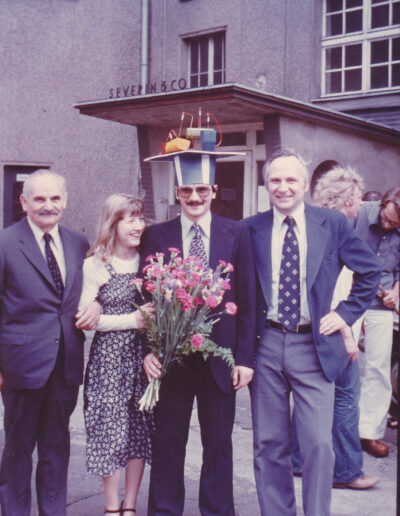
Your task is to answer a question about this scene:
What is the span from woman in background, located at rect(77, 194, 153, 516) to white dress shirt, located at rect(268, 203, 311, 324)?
716mm

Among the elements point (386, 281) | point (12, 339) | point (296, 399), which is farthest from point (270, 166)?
point (386, 281)

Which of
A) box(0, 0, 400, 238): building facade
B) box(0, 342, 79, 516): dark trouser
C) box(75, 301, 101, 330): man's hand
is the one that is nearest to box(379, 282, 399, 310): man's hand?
box(75, 301, 101, 330): man's hand

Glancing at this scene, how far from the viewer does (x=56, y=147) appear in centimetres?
1373

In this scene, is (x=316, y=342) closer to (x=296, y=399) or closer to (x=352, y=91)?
(x=296, y=399)

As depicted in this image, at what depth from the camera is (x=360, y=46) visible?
41.3 ft

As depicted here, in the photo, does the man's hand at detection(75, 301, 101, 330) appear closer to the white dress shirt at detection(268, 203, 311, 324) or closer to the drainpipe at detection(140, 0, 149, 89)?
the white dress shirt at detection(268, 203, 311, 324)

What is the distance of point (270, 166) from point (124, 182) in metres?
11.5

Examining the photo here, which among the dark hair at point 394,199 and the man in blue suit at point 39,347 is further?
the dark hair at point 394,199

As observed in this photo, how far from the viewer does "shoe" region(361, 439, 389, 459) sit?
187 inches

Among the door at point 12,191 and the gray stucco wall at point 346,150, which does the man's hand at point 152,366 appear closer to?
the gray stucco wall at point 346,150

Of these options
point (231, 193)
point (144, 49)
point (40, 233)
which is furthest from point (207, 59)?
point (40, 233)

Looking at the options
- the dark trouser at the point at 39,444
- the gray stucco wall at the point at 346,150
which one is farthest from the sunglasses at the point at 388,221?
the gray stucco wall at the point at 346,150

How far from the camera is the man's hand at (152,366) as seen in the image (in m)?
3.16

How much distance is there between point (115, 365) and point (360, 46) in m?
10.8
